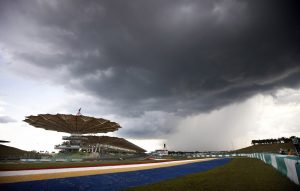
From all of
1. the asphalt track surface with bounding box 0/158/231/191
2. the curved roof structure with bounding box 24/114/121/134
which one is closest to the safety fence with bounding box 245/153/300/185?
the asphalt track surface with bounding box 0/158/231/191

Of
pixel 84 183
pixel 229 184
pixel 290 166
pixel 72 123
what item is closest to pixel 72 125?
pixel 72 123

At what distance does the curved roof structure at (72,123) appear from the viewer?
2709 inches

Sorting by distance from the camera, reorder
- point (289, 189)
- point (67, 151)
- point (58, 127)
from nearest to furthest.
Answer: point (289, 189) < point (58, 127) < point (67, 151)

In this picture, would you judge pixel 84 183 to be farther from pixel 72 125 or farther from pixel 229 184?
pixel 72 125

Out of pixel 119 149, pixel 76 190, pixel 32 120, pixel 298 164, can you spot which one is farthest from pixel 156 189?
A: pixel 119 149

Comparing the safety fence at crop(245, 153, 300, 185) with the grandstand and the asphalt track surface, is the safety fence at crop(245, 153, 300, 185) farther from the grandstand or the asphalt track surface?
the grandstand

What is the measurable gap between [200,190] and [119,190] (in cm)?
389

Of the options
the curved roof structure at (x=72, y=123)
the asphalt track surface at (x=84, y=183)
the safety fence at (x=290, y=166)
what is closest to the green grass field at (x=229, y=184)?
the safety fence at (x=290, y=166)

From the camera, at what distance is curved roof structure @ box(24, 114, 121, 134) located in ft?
226

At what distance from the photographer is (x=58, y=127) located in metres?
81.8

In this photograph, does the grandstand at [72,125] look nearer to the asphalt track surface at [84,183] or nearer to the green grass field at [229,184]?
the asphalt track surface at [84,183]

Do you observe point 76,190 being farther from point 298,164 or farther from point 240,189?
point 298,164

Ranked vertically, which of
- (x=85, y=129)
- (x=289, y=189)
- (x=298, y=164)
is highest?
(x=85, y=129)

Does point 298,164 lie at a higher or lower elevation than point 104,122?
lower
